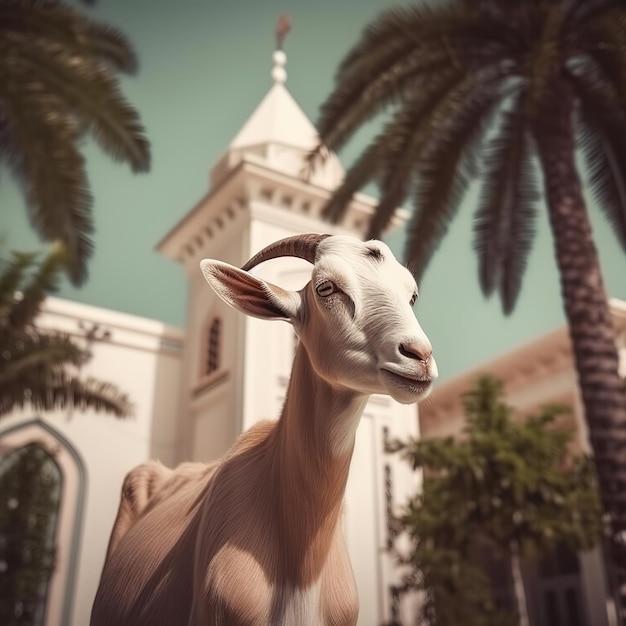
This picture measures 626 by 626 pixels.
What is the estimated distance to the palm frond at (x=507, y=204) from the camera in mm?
9125

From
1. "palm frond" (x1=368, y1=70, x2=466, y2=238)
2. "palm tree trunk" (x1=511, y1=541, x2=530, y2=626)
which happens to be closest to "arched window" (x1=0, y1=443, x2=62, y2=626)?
"palm tree trunk" (x1=511, y1=541, x2=530, y2=626)

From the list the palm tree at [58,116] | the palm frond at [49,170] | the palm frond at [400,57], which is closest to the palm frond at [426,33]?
the palm frond at [400,57]

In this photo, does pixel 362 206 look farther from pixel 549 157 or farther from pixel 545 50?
pixel 545 50

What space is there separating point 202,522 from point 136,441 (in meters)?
13.9

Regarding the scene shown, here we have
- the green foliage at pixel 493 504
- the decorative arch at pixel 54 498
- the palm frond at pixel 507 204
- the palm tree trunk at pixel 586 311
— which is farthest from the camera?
the decorative arch at pixel 54 498

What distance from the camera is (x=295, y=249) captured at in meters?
2.10

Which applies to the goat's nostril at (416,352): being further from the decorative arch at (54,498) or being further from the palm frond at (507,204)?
the decorative arch at (54,498)

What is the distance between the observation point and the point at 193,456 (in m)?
15.4

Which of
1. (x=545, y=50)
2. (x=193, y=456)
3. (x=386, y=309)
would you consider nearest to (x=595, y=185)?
(x=545, y=50)

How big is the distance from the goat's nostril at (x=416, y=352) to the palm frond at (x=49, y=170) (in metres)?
6.79

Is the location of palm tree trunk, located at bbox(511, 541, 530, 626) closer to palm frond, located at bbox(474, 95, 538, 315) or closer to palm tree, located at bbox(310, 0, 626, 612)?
palm frond, located at bbox(474, 95, 538, 315)

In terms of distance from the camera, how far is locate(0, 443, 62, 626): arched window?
39.1 feet

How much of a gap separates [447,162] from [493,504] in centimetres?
526

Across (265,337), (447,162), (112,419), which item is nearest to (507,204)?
(447,162)
